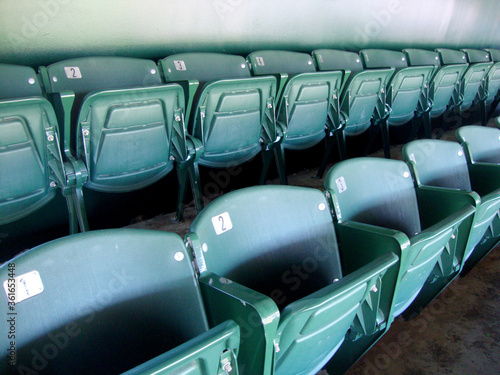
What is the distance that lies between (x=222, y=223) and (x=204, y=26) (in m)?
2.00

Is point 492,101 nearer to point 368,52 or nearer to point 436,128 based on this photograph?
point 436,128

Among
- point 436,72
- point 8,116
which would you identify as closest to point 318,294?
point 8,116

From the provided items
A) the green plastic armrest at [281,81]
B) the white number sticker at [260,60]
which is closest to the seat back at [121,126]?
the green plastic armrest at [281,81]

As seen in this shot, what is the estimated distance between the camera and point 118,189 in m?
1.60

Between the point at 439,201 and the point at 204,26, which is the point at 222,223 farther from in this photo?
the point at 204,26

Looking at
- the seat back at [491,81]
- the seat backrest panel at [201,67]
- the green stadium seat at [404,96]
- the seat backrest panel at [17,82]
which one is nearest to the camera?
the seat backrest panel at [17,82]

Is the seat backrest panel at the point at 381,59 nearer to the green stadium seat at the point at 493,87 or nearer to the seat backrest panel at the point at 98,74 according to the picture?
the green stadium seat at the point at 493,87

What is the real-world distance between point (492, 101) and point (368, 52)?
1.85m

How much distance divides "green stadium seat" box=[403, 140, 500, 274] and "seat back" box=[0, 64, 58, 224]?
1.25 m

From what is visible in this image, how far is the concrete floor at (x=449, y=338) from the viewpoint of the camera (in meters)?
1.22

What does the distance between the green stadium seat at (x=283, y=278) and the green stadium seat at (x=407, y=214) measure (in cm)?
10

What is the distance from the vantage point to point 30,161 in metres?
1.29

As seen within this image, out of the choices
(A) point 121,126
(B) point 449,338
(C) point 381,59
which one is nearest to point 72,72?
(A) point 121,126

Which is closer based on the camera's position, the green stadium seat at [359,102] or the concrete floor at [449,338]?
the concrete floor at [449,338]
